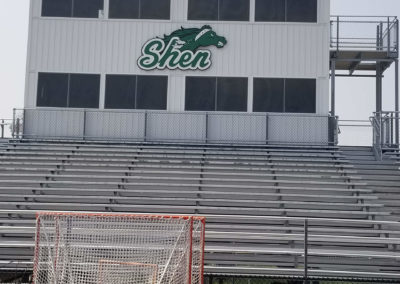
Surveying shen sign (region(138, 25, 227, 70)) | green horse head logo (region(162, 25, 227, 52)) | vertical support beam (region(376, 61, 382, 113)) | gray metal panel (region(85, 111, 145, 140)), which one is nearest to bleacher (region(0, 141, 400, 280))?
gray metal panel (region(85, 111, 145, 140))

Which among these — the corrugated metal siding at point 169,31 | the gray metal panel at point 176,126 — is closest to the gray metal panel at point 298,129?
the corrugated metal siding at point 169,31

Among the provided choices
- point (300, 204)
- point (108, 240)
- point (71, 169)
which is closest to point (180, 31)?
point (71, 169)

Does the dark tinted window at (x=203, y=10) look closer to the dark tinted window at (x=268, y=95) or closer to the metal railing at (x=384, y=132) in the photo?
the dark tinted window at (x=268, y=95)

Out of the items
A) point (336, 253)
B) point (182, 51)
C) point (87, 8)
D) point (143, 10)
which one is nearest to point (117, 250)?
point (336, 253)

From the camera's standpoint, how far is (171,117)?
1612 centimetres

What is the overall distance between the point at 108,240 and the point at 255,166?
5.72 m

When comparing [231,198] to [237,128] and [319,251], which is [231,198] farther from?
[319,251]

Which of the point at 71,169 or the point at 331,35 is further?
the point at 331,35

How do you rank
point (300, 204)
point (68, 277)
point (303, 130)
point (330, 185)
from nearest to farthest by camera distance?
point (68, 277), point (300, 204), point (330, 185), point (303, 130)

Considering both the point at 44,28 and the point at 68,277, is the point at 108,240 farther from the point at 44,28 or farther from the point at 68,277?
the point at 44,28

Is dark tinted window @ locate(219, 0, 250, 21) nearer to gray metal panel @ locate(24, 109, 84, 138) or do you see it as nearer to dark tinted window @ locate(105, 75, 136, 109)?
dark tinted window @ locate(105, 75, 136, 109)

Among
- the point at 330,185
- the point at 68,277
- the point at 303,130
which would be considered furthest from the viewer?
the point at 303,130

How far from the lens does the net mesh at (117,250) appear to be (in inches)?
380

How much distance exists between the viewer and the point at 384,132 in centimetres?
1638
